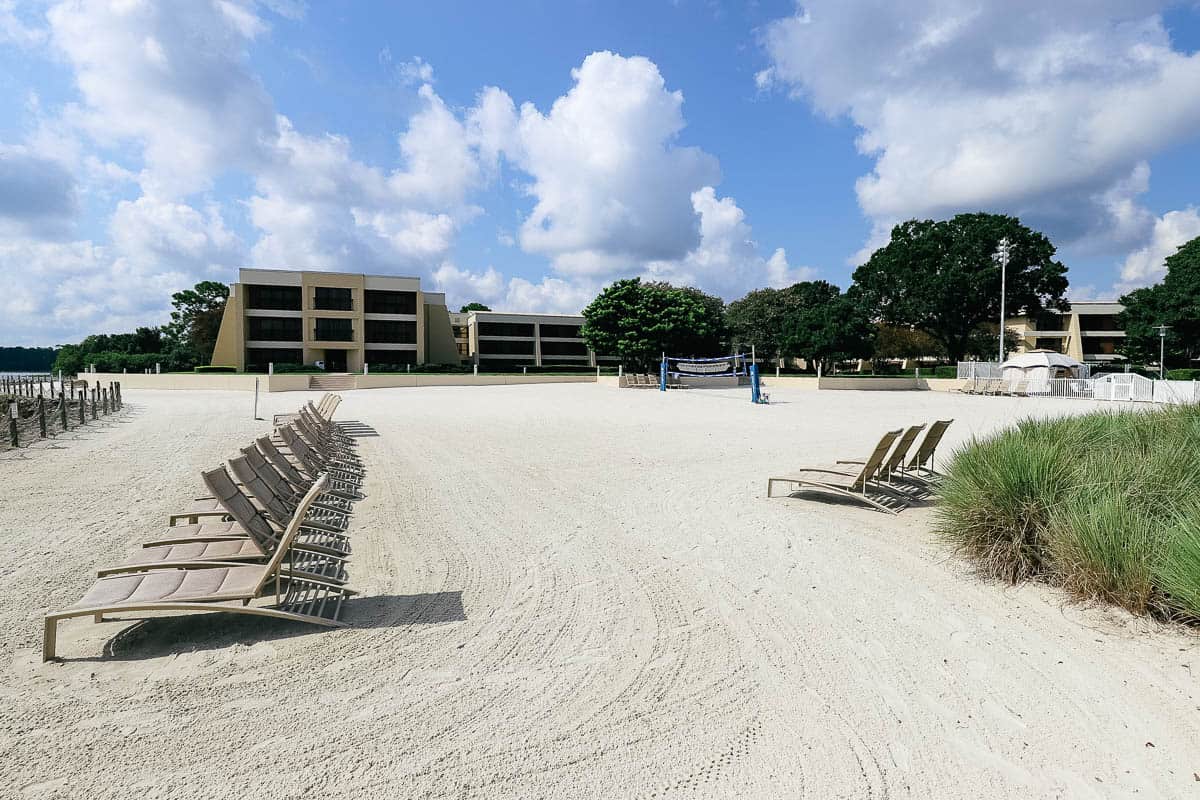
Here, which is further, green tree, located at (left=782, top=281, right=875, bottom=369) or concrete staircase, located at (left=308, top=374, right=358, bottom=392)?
green tree, located at (left=782, top=281, right=875, bottom=369)

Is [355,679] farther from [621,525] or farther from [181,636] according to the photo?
[621,525]

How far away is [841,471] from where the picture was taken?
858 centimetres

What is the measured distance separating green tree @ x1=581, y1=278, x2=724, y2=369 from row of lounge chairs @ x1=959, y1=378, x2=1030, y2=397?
20.9 metres

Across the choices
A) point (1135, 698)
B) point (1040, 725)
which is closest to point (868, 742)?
point (1040, 725)

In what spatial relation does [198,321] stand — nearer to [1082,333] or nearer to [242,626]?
[242,626]

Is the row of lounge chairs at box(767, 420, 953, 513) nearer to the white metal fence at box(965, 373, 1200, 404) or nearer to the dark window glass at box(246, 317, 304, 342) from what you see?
the white metal fence at box(965, 373, 1200, 404)

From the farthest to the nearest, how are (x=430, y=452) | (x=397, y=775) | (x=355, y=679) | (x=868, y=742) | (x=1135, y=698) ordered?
1. (x=430, y=452)
2. (x=355, y=679)
3. (x=1135, y=698)
4. (x=868, y=742)
5. (x=397, y=775)

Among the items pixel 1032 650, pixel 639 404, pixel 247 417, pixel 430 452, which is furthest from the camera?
pixel 639 404

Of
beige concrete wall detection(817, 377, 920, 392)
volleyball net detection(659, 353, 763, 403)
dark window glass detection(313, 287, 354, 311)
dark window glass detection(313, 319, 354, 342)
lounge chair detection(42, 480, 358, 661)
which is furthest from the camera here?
dark window glass detection(313, 287, 354, 311)

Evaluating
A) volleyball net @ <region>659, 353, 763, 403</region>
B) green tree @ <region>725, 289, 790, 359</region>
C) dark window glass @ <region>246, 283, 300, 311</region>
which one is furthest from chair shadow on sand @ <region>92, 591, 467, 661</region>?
dark window glass @ <region>246, 283, 300, 311</region>

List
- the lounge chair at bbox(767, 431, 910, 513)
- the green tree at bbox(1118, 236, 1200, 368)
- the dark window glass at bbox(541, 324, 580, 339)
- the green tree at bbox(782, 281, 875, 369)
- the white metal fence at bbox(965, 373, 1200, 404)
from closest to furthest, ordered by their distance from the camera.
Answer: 1. the lounge chair at bbox(767, 431, 910, 513)
2. the white metal fence at bbox(965, 373, 1200, 404)
3. the green tree at bbox(1118, 236, 1200, 368)
4. the green tree at bbox(782, 281, 875, 369)
5. the dark window glass at bbox(541, 324, 580, 339)

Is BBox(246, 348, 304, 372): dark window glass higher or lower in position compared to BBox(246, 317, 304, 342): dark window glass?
lower

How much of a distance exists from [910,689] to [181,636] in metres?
4.23

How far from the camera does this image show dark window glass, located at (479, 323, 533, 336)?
233 ft
